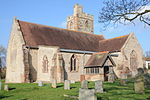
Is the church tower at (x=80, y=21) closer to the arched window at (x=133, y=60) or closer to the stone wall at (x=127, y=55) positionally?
the stone wall at (x=127, y=55)

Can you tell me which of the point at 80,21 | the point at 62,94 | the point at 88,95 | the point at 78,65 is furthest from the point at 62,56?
the point at 80,21

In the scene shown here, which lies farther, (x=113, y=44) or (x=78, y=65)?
(x=113, y=44)

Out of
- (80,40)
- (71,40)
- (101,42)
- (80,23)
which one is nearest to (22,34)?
(71,40)

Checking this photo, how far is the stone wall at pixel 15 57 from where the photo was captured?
978 inches

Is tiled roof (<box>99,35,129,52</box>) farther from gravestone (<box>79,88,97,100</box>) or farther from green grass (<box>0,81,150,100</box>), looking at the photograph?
gravestone (<box>79,88,97,100</box>)

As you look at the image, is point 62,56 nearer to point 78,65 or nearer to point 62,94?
point 78,65

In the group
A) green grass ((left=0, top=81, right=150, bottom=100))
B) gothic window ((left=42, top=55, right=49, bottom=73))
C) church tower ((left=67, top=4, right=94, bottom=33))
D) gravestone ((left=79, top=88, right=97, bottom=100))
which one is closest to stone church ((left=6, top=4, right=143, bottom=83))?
gothic window ((left=42, top=55, right=49, bottom=73))

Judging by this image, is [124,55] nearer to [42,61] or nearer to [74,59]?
[74,59]

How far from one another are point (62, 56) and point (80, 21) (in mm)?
24383

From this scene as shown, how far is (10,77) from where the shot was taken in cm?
2784

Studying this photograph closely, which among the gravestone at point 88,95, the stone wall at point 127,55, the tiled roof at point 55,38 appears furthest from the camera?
the stone wall at point 127,55

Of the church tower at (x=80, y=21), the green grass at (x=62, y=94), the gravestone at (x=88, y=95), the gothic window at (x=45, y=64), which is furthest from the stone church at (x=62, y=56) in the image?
the gravestone at (x=88, y=95)

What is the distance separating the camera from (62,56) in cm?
2616

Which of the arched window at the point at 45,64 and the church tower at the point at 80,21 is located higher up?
the church tower at the point at 80,21
